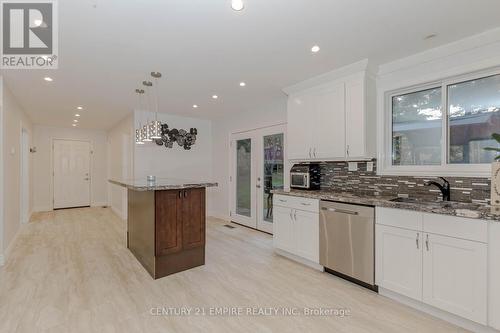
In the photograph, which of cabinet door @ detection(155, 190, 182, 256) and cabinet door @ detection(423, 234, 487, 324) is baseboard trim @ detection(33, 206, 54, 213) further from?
cabinet door @ detection(423, 234, 487, 324)

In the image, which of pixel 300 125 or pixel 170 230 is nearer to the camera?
pixel 170 230

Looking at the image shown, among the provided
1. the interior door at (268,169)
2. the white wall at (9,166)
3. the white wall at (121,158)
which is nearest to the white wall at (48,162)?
the white wall at (121,158)

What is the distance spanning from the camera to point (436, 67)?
255cm

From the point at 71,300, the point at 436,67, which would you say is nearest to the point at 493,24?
the point at 436,67

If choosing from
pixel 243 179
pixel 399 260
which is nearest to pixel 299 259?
pixel 399 260

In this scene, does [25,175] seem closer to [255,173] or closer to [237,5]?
[255,173]

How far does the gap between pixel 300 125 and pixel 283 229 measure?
151 centimetres

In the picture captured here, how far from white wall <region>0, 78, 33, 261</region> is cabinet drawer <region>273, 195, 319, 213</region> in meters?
3.71

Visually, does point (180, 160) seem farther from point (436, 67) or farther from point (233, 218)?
point (436, 67)

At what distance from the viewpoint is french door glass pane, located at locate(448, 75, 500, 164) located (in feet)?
7.63

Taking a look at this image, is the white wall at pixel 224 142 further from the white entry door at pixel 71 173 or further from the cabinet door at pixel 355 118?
the white entry door at pixel 71 173

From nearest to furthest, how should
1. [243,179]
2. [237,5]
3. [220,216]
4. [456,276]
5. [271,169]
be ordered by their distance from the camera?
[237,5] < [456,276] < [271,169] < [243,179] < [220,216]

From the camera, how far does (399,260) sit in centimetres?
226

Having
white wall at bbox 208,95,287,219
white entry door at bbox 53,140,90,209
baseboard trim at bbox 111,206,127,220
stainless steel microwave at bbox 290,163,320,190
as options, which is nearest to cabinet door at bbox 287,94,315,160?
stainless steel microwave at bbox 290,163,320,190
